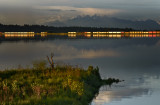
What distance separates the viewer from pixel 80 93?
22.4 meters

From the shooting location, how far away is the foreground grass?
1946cm

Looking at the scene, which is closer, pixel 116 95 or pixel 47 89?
pixel 47 89

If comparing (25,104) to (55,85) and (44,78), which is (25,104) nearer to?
(55,85)

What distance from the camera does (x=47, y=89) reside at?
2252 centimetres

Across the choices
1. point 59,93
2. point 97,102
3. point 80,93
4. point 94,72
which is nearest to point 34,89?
point 59,93

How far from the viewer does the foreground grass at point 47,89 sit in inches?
766

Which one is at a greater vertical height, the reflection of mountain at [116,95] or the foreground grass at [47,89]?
the foreground grass at [47,89]

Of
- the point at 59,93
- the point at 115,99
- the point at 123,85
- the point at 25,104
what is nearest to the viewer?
the point at 25,104

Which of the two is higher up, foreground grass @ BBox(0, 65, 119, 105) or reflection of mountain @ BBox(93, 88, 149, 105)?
foreground grass @ BBox(0, 65, 119, 105)

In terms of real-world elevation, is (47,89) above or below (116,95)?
above

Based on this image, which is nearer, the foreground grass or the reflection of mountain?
the foreground grass

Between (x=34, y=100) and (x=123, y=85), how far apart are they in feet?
52.4

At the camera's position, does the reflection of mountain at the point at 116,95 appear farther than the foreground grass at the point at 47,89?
Yes

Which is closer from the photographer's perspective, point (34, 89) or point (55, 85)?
point (34, 89)
